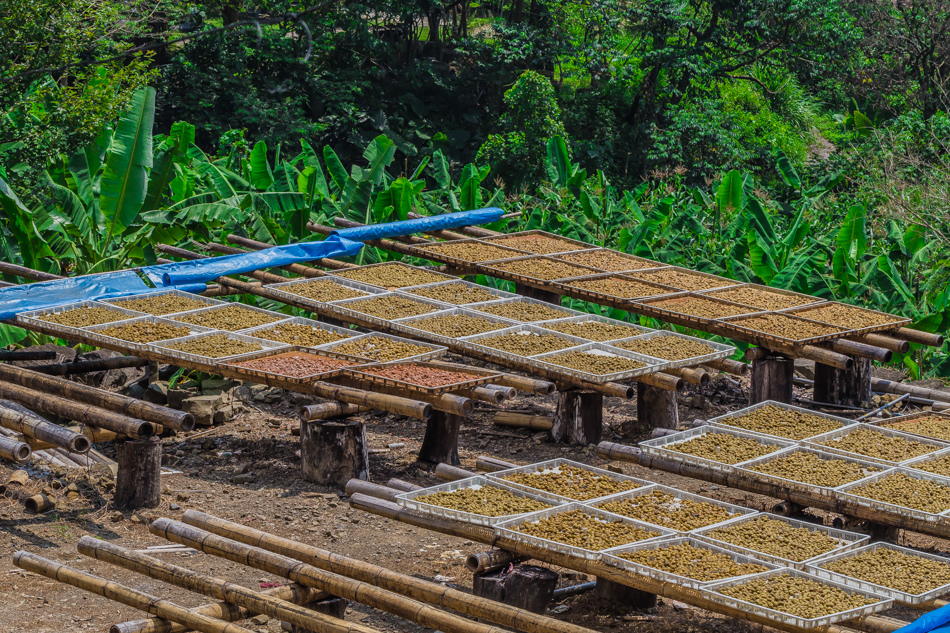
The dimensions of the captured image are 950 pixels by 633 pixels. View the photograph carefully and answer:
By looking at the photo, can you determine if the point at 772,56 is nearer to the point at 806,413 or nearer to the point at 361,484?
the point at 806,413

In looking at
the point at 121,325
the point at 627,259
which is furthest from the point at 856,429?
the point at 121,325

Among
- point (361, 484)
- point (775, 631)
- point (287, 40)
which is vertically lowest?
point (775, 631)

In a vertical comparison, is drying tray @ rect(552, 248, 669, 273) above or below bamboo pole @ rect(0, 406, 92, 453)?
above

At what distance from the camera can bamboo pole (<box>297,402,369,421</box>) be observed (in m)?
7.60

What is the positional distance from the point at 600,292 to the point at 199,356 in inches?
136

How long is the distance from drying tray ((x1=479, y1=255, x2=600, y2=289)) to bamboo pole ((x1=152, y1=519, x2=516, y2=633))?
4.68 m

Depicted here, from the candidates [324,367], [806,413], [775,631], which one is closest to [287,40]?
[324,367]

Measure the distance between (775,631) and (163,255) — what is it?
27.9 ft

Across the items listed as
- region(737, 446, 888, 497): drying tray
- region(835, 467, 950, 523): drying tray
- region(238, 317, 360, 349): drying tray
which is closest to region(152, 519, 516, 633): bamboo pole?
region(737, 446, 888, 497): drying tray

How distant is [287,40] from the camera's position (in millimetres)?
23438

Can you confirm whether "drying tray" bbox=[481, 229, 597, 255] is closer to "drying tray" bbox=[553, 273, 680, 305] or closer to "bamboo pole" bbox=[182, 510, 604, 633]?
"drying tray" bbox=[553, 273, 680, 305]

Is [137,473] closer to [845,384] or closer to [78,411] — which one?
[78,411]

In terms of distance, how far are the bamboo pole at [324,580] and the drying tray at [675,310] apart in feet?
14.2

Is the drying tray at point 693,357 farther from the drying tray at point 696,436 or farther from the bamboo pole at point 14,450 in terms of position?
the bamboo pole at point 14,450
